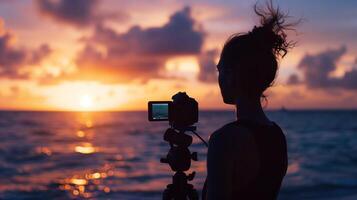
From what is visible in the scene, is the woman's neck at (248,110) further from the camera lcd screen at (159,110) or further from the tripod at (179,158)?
the camera lcd screen at (159,110)

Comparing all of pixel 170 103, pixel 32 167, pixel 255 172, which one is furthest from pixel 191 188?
pixel 32 167

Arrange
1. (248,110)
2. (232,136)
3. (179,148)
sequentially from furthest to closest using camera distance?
(179,148)
(248,110)
(232,136)

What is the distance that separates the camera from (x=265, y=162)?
1444 mm

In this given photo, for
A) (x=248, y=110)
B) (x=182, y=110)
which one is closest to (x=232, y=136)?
(x=248, y=110)

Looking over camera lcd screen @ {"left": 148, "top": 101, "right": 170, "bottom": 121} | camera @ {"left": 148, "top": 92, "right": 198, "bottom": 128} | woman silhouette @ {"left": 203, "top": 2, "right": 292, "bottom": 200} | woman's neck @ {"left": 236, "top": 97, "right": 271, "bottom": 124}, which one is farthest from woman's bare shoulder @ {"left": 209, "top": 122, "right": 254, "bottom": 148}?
camera lcd screen @ {"left": 148, "top": 101, "right": 170, "bottom": 121}

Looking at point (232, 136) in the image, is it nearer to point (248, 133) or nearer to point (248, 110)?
point (248, 133)

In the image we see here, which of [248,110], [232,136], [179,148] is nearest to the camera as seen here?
[232,136]

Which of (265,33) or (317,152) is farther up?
(265,33)

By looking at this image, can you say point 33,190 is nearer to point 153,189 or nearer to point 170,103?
point 153,189

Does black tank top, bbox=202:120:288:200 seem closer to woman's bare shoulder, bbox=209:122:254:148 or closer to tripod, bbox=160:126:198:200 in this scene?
woman's bare shoulder, bbox=209:122:254:148

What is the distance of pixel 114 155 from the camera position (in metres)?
20.7

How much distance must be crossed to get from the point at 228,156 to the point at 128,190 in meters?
10.3

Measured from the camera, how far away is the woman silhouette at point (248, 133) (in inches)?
53.5

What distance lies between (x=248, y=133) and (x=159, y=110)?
0.95 metres
